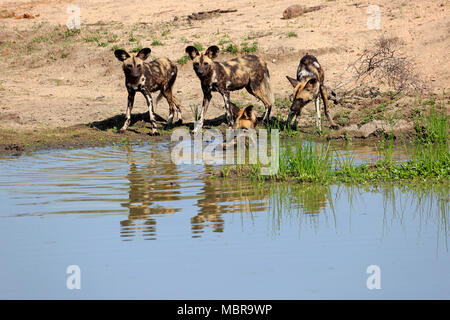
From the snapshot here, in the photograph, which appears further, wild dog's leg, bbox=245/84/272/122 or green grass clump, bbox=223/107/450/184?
wild dog's leg, bbox=245/84/272/122

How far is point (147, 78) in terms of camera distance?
514 inches

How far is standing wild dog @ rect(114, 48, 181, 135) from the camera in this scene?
12.7m

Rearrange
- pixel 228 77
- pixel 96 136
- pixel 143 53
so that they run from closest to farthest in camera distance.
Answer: pixel 96 136 < pixel 143 53 < pixel 228 77

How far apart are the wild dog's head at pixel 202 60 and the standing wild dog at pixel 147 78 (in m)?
0.73

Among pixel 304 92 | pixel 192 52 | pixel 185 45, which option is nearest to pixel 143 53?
pixel 192 52

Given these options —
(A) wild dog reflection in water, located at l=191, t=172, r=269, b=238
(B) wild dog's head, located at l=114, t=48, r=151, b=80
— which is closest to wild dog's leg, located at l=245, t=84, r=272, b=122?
(B) wild dog's head, located at l=114, t=48, r=151, b=80

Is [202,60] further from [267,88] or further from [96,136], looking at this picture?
[96,136]

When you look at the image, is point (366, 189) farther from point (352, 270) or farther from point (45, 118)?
point (45, 118)

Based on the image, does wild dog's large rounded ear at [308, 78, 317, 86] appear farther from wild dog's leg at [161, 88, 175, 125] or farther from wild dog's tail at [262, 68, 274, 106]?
wild dog's leg at [161, 88, 175, 125]

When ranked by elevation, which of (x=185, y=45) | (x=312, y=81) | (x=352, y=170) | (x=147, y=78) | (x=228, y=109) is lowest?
(x=352, y=170)

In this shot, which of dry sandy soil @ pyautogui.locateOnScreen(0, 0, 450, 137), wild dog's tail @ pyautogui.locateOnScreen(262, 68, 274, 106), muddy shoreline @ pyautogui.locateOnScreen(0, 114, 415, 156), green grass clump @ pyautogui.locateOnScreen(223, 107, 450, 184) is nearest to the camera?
green grass clump @ pyautogui.locateOnScreen(223, 107, 450, 184)

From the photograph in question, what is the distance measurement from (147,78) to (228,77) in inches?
54.4

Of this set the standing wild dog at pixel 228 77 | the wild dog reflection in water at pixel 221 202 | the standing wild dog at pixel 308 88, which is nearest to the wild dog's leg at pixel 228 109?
the standing wild dog at pixel 228 77

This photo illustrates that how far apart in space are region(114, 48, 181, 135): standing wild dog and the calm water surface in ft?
13.9
